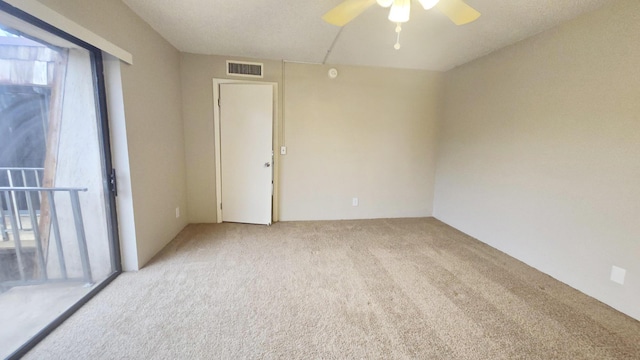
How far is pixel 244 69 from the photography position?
3277mm

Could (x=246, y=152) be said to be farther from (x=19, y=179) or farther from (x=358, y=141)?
(x=19, y=179)

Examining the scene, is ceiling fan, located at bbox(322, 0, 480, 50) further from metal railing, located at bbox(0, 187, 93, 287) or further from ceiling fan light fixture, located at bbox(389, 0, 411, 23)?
metal railing, located at bbox(0, 187, 93, 287)

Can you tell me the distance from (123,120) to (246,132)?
146 cm

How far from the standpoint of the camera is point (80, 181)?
1922 mm

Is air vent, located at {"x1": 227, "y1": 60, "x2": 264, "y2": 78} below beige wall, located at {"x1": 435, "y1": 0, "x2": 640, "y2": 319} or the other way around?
the other way around

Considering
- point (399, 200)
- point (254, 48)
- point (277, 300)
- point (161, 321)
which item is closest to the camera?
point (161, 321)

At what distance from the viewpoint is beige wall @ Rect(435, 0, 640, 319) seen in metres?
1.84

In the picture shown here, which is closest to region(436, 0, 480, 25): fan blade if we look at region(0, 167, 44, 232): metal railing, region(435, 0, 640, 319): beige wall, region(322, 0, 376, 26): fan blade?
region(322, 0, 376, 26): fan blade

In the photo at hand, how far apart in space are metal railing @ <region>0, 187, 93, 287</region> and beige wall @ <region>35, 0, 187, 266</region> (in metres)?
0.36

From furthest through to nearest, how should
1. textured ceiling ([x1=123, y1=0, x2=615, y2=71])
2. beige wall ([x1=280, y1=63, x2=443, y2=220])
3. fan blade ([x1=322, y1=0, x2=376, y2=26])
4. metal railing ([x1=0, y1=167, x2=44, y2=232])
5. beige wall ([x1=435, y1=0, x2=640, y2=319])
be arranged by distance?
beige wall ([x1=280, y1=63, x2=443, y2=220])
textured ceiling ([x1=123, y1=0, x2=615, y2=71])
beige wall ([x1=435, y1=0, x2=640, y2=319])
fan blade ([x1=322, y1=0, x2=376, y2=26])
metal railing ([x1=0, y1=167, x2=44, y2=232])

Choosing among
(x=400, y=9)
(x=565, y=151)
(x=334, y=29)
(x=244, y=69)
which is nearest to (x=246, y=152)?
(x=244, y=69)

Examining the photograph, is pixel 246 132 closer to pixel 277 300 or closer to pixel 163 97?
pixel 163 97

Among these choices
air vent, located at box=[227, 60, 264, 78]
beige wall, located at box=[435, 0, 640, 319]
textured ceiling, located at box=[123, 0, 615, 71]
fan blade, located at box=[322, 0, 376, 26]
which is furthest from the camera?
air vent, located at box=[227, 60, 264, 78]

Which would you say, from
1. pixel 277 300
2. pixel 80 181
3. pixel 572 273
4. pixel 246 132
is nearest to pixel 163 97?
pixel 246 132
